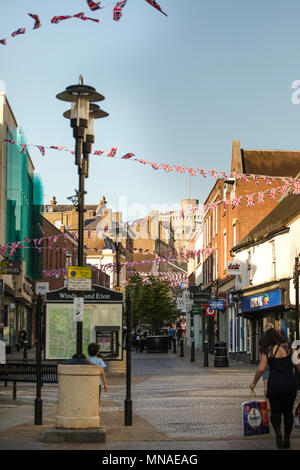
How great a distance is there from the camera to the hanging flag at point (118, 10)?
35.5 feet

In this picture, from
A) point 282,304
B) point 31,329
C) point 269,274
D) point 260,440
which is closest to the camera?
point 260,440

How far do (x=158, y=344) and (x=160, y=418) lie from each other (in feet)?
131

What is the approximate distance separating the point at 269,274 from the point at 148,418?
19.1 meters

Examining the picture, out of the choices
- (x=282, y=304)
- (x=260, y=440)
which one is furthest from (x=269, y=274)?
(x=260, y=440)

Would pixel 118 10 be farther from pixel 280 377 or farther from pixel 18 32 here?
pixel 280 377

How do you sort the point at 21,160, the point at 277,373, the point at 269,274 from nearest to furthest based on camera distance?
the point at 277,373, the point at 269,274, the point at 21,160

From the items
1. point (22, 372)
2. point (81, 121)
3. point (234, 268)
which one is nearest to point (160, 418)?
point (22, 372)

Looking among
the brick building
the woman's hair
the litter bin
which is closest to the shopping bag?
the woman's hair

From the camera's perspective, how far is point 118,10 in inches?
430

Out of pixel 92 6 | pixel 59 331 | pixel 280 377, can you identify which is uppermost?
pixel 92 6

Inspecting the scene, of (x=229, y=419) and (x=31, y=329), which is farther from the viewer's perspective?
(x=31, y=329)

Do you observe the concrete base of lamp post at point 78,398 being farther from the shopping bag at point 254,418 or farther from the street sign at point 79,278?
the shopping bag at point 254,418
